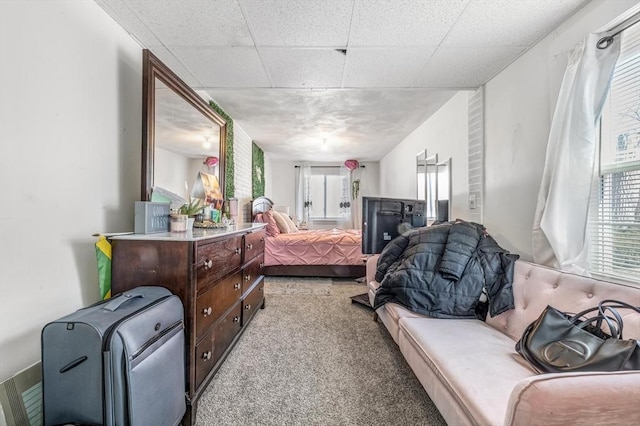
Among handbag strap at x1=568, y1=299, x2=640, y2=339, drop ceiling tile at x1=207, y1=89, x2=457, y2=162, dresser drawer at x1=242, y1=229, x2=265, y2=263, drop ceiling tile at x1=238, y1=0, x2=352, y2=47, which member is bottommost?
handbag strap at x1=568, y1=299, x2=640, y2=339

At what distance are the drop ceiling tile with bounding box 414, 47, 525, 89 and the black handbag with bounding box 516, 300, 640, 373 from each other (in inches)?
72.0

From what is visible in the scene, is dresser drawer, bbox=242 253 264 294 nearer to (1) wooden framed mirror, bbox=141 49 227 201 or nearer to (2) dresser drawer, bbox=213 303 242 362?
(2) dresser drawer, bbox=213 303 242 362

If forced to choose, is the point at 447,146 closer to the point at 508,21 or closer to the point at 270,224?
the point at 508,21

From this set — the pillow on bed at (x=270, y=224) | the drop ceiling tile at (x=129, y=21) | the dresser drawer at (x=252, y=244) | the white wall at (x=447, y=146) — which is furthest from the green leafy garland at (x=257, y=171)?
the drop ceiling tile at (x=129, y=21)

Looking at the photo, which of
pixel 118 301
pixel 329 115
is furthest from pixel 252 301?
pixel 329 115

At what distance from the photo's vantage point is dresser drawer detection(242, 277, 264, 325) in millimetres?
2184

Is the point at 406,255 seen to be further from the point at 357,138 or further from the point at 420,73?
the point at 357,138

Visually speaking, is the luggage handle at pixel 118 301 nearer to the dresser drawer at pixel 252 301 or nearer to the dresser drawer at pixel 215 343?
the dresser drawer at pixel 215 343

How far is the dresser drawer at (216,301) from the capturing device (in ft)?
4.66

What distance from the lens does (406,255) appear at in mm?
2004

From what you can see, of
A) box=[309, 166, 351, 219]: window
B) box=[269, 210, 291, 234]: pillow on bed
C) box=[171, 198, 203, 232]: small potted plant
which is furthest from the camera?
box=[309, 166, 351, 219]: window

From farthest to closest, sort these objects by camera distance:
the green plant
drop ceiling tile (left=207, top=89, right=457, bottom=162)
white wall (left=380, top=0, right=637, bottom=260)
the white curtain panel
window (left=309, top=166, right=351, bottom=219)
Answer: window (left=309, top=166, right=351, bottom=219)
the white curtain panel
drop ceiling tile (left=207, top=89, right=457, bottom=162)
the green plant
white wall (left=380, top=0, right=637, bottom=260)

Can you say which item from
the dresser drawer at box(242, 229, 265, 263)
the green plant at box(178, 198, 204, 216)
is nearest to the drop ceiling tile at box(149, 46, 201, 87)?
the green plant at box(178, 198, 204, 216)

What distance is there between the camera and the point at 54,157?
132 cm
